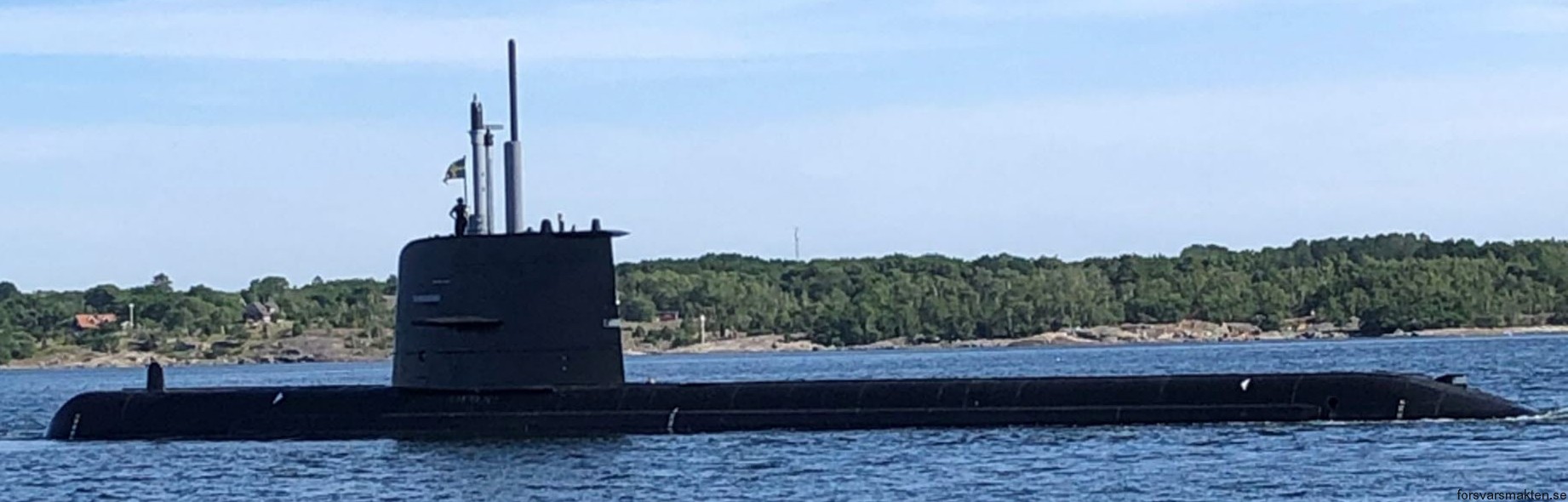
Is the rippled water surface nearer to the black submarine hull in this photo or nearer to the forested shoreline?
the black submarine hull

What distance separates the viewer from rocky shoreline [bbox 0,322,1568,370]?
135000 mm

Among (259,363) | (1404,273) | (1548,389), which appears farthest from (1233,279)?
(1548,389)

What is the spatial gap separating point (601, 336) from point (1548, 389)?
2308 cm

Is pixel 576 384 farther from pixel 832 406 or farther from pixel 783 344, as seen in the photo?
pixel 783 344

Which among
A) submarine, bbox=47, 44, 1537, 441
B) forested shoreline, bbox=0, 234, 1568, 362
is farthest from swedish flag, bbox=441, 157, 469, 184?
forested shoreline, bbox=0, 234, 1568, 362

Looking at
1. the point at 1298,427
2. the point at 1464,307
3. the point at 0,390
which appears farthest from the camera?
the point at 1464,307

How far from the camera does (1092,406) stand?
112 ft

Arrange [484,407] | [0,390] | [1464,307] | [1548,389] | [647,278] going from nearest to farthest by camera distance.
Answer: [484,407], [1548,389], [0,390], [1464,307], [647,278]

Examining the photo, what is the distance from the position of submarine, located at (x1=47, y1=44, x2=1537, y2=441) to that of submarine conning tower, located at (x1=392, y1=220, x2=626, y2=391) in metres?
0.02

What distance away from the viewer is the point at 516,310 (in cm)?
3503

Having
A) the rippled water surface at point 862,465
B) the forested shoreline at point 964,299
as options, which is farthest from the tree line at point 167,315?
the rippled water surface at point 862,465

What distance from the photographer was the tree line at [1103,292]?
132 metres

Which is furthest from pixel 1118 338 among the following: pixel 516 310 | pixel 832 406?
pixel 516 310

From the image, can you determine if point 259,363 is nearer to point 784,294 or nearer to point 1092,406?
point 784,294
